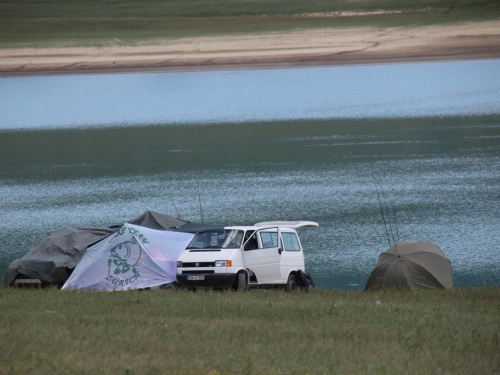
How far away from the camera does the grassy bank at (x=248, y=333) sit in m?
9.69

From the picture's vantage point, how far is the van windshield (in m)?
17.6

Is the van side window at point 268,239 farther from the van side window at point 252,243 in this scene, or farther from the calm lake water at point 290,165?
the calm lake water at point 290,165

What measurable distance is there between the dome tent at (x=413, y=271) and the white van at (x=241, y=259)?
177 centimetres

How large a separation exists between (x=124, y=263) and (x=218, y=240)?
2.15m

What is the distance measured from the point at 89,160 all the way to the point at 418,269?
2965cm

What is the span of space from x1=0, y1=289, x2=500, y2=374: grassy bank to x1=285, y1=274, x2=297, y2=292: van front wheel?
1820mm

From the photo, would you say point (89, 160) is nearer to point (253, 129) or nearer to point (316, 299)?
point (253, 129)

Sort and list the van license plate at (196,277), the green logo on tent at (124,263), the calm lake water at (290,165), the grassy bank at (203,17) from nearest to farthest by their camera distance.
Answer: the van license plate at (196,277) < the green logo on tent at (124,263) < the calm lake water at (290,165) < the grassy bank at (203,17)

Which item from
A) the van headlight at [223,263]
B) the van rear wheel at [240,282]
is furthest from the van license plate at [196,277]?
the van rear wheel at [240,282]

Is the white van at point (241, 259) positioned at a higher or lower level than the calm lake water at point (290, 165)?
lower

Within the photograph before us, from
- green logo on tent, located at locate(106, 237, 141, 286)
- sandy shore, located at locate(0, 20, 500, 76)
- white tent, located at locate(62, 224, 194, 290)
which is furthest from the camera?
sandy shore, located at locate(0, 20, 500, 76)

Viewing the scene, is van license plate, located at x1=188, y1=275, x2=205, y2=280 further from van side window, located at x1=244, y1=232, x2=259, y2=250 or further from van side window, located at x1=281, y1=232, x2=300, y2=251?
van side window, located at x1=281, y1=232, x2=300, y2=251

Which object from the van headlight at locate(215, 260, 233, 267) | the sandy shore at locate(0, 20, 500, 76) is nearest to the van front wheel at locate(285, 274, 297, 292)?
the van headlight at locate(215, 260, 233, 267)

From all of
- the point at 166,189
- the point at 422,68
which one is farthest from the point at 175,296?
the point at 422,68
